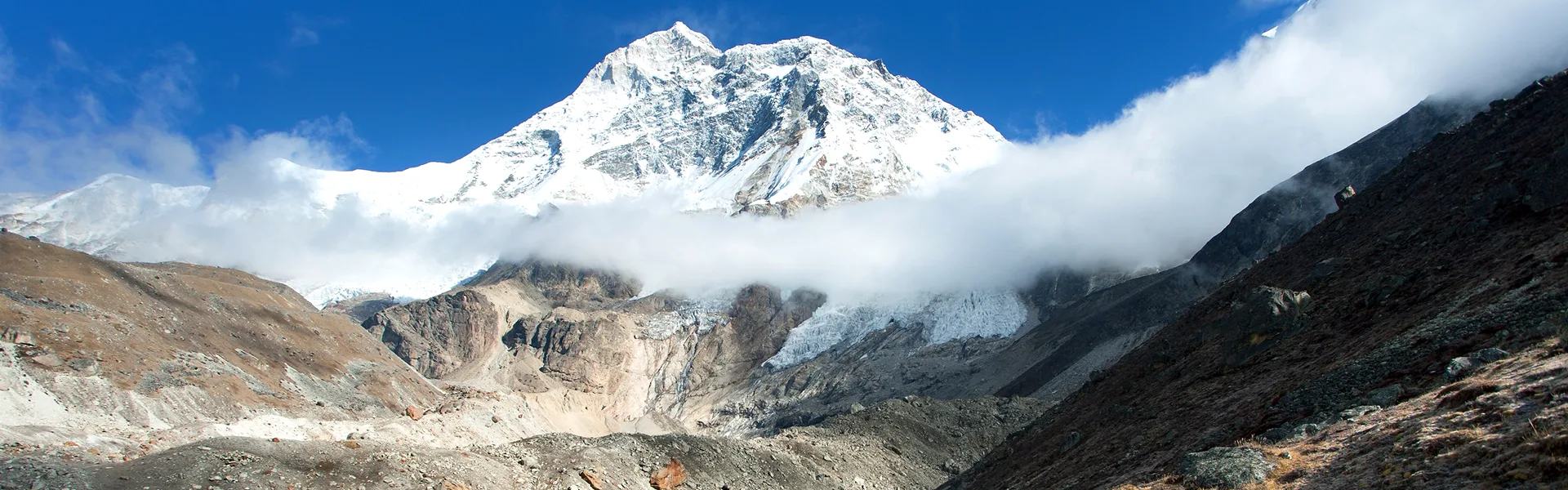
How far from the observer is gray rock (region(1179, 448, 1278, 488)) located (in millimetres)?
19000

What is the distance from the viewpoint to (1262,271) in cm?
4447

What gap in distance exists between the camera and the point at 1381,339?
997 inches

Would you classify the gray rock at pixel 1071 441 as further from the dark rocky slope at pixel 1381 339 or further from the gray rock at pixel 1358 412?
the gray rock at pixel 1358 412

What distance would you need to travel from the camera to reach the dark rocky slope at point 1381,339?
1741cm

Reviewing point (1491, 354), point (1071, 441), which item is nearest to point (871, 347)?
point (1071, 441)

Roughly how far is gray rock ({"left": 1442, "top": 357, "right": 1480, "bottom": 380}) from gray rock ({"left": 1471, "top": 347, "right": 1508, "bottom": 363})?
144 millimetres

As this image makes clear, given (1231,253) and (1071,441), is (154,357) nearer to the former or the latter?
(1071,441)

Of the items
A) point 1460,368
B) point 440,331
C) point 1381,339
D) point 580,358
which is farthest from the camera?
point 440,331

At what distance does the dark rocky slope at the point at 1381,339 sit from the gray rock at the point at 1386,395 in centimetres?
6

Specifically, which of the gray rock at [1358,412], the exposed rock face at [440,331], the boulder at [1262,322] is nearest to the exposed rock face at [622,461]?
the boulder at [1262,322]

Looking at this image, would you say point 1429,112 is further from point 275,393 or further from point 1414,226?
point 275,393

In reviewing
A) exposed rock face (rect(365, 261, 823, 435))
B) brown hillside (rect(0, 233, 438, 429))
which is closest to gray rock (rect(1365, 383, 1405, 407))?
brown hillside (rect(0, 233, 438, 429))

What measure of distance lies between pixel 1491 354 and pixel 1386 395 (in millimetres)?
2321

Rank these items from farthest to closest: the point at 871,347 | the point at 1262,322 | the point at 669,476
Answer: the point at 871,347 → the point at 669,476 → the point at 1262,322
